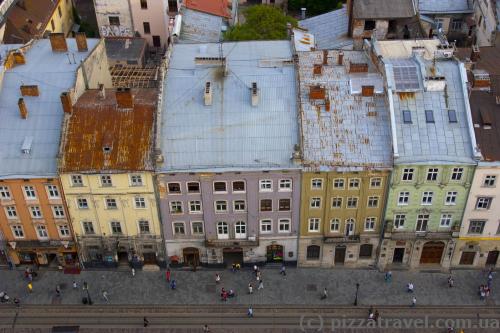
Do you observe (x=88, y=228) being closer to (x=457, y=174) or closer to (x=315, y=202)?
(x=315, y=202)

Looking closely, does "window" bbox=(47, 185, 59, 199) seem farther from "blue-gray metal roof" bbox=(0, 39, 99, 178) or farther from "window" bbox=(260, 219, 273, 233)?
"window" bbox=(260, 219, 273, 233)

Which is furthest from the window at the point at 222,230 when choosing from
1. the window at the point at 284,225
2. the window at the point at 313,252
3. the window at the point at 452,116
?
the window at the point at 452,116

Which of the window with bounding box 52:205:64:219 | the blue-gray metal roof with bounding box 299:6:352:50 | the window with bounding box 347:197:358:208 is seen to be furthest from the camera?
the blue-gray metal roof with bounding box 299:6:352:50

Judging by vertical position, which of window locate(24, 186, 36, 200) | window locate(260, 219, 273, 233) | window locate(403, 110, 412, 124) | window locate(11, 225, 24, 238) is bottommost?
window locate(11, 225, 24, 238)

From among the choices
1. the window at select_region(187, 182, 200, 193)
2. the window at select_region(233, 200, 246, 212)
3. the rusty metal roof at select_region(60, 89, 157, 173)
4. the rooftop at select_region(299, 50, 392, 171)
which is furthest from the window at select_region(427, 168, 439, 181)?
the rusty metal roof at select_region(60, 89, 157, 173)

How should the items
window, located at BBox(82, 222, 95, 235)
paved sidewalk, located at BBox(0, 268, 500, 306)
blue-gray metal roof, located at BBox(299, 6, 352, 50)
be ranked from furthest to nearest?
blue-gray metal roof, located at BBox(299, 6, 352, 50) < paved sidewalk, located at BBox(0, 268, 500, 306) < window, located at BBox(82, 222, 95, 235)

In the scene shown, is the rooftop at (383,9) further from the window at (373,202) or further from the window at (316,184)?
the window at (316,184)

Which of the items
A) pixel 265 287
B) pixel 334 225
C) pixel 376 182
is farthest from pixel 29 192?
pixel 376 182
